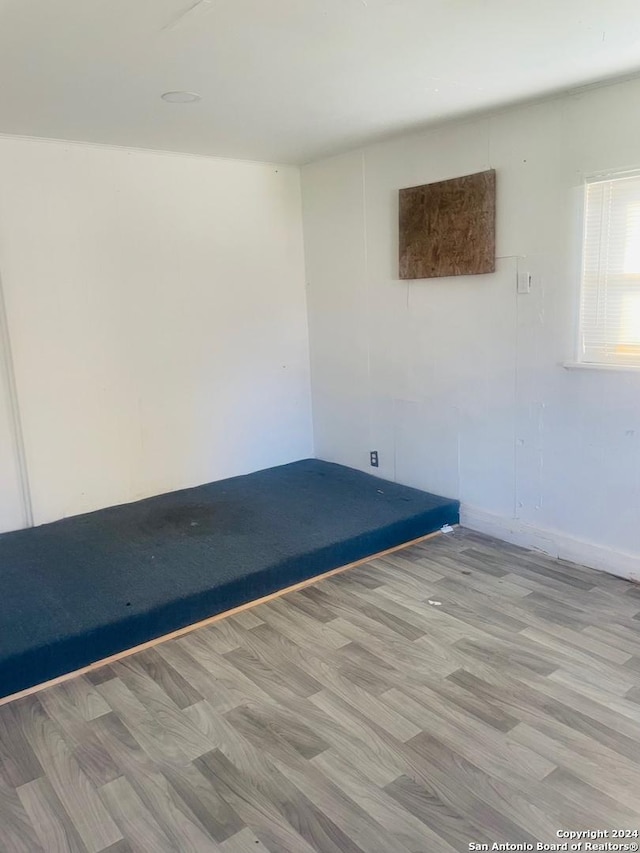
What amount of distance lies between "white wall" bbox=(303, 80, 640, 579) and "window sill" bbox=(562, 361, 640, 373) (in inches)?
1.4

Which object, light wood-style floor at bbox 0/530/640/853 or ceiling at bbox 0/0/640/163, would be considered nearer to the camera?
light wood-style floor at bbox 0/530/640/853

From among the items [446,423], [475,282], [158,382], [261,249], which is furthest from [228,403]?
[475,282]

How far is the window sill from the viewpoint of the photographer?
9.72 ft

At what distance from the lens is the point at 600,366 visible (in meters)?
3.08

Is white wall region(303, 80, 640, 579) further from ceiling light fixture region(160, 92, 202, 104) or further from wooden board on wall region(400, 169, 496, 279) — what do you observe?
ceiling light fixture region(160, 92, 202, 104)

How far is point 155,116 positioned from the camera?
315 centimetres

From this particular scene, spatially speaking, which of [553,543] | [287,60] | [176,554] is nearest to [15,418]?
[176,554]

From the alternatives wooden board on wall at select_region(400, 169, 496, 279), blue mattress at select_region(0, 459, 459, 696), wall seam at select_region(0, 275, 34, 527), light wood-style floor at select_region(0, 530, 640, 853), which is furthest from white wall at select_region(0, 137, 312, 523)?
light wood-style floor at select_region(0, 530, 640, 853)

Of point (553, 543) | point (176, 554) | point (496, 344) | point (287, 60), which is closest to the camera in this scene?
point (287, 60)

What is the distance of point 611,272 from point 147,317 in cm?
269

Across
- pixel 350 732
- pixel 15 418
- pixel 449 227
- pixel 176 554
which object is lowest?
pixel 350 732

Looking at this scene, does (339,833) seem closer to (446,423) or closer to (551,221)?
(446,423)

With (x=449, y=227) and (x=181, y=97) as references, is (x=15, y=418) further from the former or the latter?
(x=449, y=227)

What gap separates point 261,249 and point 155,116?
1417 mm
